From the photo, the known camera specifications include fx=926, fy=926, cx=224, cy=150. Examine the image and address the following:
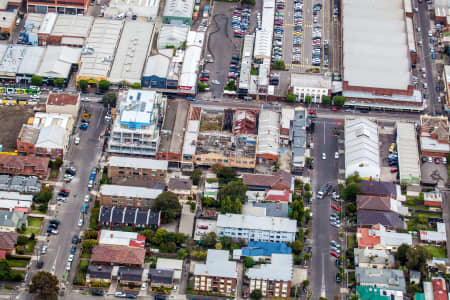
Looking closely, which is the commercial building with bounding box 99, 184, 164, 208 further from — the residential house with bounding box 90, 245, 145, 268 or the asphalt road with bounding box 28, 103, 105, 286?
the residential house with bounding box 90, 245, 145, 268

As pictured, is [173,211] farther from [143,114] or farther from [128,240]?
[143,114]

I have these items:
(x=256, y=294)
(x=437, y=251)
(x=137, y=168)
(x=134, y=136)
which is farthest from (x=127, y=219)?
(x=437, y=251)

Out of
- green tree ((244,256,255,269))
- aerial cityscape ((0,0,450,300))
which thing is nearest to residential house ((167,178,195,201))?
aerial cityscape ((0,0,450,300))

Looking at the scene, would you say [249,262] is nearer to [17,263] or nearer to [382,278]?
→ [382,278]

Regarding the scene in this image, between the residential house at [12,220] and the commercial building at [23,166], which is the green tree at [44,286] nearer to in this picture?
the residential house at [12,220]

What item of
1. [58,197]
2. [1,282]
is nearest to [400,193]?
[58,197]

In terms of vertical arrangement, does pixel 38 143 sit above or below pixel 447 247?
above
